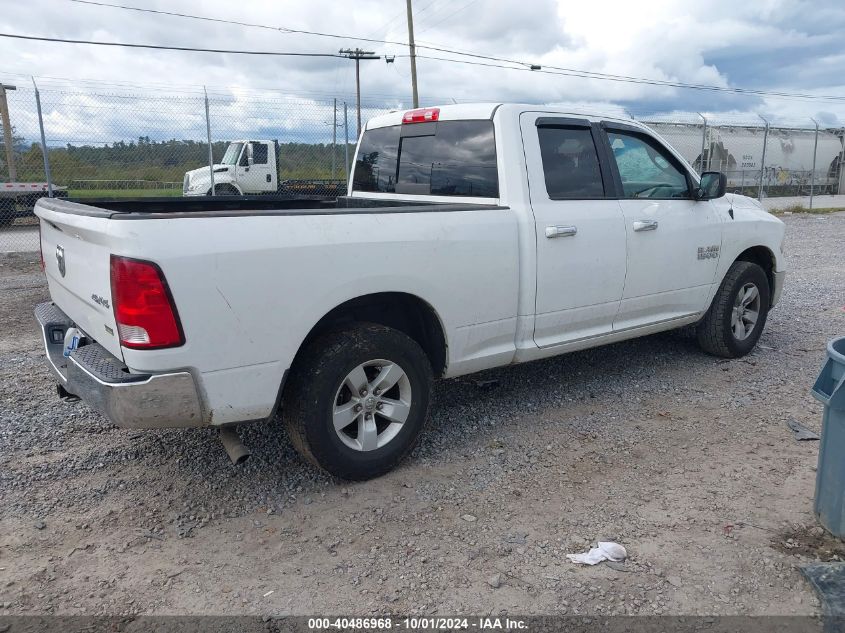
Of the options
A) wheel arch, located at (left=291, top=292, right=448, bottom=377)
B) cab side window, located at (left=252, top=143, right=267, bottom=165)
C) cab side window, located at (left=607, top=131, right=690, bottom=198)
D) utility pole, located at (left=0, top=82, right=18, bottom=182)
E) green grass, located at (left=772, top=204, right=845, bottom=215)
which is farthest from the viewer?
green grass, located at (left=772, top=204, right=845, bottom=215)

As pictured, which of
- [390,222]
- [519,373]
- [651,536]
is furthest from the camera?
[519,373]

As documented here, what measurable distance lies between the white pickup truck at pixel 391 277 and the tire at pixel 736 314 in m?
0.02

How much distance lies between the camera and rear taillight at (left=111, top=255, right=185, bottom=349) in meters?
2.78

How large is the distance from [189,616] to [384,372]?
1.45 m

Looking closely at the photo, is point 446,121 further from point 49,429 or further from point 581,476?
point 49,429

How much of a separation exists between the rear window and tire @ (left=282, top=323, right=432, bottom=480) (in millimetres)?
1236

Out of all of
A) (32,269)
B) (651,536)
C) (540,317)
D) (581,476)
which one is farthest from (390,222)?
(32,269)

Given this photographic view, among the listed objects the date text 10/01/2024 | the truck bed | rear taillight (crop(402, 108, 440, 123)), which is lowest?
the date text 10/01/2024

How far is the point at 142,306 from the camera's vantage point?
2.81 m

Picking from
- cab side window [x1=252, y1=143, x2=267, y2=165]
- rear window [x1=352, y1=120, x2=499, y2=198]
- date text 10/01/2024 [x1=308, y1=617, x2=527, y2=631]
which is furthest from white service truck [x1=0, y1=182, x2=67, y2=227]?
date text 10/01/2024 [x1=308, y1=617, x2=527, y2=631]

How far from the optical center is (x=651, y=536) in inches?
123

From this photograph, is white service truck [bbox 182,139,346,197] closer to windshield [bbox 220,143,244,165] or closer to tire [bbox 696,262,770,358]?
windshield [bbox 220,143,244,165]

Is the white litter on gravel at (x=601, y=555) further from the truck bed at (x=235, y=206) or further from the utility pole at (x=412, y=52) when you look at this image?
the utility pole at (x=412, y=52)

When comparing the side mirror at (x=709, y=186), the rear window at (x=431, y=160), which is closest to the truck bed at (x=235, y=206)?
the rear window at (x=431, y=160)
